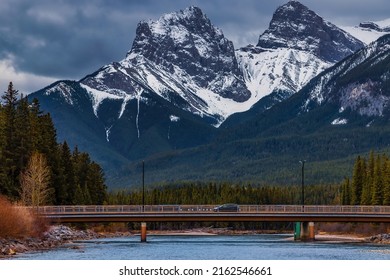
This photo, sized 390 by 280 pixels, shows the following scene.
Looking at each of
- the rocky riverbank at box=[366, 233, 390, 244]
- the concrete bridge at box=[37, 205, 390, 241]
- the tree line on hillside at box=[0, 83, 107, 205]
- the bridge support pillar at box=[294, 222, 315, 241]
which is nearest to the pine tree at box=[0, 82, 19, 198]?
the tree line on hillside at box=[0, 83, 107, 205]

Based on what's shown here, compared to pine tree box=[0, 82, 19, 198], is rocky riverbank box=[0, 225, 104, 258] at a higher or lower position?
lower

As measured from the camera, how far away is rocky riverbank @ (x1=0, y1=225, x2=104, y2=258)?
109688 millimetres

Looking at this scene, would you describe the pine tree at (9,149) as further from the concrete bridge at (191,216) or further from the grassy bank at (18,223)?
the grassy bank at (18,223)

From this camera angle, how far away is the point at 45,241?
13212 cm

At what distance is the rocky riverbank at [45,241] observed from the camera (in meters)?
110

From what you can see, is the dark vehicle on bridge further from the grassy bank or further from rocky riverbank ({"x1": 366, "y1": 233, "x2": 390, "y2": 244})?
the grassy bank

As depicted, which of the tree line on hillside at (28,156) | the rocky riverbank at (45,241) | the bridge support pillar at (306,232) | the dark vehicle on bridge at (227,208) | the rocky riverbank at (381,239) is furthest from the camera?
the bridge support pillar at (306,232)

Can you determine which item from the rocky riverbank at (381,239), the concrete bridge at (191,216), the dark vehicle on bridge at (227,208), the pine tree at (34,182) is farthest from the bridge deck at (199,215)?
the dark vehicle on bridge at (227,208)

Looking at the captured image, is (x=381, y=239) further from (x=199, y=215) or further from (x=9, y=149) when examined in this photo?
(x=9, y=149)

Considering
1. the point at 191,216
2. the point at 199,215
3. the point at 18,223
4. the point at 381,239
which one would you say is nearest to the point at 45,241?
the point at 18,223

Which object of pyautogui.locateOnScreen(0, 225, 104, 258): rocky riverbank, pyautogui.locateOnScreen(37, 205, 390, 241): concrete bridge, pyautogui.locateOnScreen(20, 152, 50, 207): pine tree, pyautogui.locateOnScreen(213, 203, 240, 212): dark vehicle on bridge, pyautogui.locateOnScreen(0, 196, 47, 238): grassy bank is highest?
pyautogui.locateOnScreen(20, 152, 50, 207): pine tree
